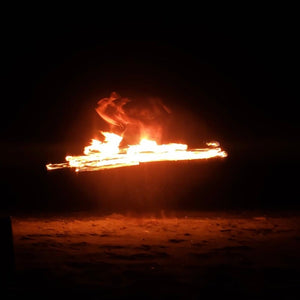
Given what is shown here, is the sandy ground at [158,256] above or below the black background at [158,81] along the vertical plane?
below

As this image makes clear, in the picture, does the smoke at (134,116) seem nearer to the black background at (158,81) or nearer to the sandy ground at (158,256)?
the black background at (158,81)

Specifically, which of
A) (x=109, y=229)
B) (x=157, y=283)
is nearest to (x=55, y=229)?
(x=109, y=229)

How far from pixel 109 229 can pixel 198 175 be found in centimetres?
343

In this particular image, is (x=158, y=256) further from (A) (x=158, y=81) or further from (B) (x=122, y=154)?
(A) (x=158, y=81)

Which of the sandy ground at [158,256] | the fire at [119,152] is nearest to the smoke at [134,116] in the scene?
the fire at [119,152]

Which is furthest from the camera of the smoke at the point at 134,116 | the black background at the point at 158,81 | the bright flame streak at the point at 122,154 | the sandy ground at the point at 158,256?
the black background at the point at 158,81

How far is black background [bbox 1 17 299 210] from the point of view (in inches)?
471

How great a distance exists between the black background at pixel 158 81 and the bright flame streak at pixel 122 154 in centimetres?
63

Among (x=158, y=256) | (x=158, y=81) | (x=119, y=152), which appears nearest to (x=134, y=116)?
(x=119, y=152)

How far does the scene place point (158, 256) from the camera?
6309mm

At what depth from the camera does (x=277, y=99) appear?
1280cm

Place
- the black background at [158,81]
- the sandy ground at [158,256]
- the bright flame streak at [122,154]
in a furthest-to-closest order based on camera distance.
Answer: the black background at [158,81] → the bright flame streak at [122,154] → the sandy ground at [158,256]

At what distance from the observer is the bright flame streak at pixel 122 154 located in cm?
1051

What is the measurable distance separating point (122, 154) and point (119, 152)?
0.23 meters
